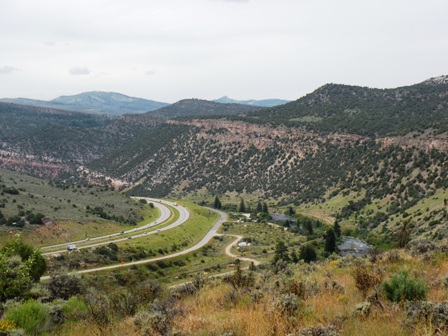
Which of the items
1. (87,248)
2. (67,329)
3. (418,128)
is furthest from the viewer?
(418,128)

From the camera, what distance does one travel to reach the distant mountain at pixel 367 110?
423 ft

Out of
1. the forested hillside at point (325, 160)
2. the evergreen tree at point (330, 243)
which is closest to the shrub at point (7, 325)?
the forested hillside at point (325, 160)

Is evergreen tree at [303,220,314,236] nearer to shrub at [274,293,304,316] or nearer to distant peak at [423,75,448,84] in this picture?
shrub at [274,293,304,316]

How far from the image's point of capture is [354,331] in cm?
672

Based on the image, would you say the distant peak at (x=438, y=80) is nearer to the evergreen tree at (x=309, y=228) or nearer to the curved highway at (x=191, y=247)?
the evergreen tree at (x=309, y=228)

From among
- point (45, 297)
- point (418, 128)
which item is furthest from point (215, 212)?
point (45, 297)

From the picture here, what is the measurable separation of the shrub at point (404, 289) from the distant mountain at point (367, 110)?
350ft

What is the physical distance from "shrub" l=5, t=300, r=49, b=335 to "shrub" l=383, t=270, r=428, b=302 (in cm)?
816

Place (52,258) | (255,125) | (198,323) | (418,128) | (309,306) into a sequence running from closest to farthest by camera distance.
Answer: (198,323)
(309,306)
(52,258)
(418,128)
(255,125)

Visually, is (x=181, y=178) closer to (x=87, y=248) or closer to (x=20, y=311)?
(x=87, y=248)

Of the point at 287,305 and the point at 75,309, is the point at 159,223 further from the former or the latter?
the point at 287,305

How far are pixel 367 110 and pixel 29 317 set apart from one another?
16171cm

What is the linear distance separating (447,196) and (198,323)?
77191 mm

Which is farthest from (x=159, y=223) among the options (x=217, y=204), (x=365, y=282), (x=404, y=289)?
(x=404, y=289)
